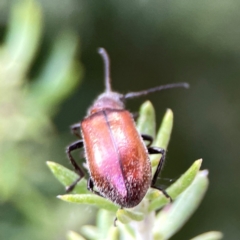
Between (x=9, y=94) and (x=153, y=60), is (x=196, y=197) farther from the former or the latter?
(x=153, y=60)

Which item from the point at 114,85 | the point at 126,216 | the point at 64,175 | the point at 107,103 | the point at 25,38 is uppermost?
the point at 114,85

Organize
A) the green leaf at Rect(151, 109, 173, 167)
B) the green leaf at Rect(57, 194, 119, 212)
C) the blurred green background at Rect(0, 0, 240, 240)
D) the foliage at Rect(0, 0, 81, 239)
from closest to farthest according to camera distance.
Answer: the green leaf at Rect(57, 194, 119, 212)
the green leaf at Rect(151, 109, 173, 167)
the foliage at Rect(0, 0, 81, 239)
the blurred green background at Rect(0, 0, 240, 240)

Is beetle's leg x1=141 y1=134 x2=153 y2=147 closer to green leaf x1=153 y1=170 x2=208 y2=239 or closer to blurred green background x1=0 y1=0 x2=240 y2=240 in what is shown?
green leaf x1=153 y1=170 x2=208 y2=239

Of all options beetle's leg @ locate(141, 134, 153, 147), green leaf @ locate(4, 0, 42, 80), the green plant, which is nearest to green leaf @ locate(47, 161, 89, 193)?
the green plant

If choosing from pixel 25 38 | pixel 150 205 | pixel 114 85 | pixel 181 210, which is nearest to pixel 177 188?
pixel 150 205

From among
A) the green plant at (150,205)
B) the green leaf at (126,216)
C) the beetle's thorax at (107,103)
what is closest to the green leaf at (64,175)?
the green plant at (150,205)

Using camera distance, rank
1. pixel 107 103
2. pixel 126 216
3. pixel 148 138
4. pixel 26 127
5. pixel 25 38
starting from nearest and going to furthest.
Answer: pixel 126 216 < pixel 148 138 < pixel 107 103 < pixel 26 127 < pixel 25 38

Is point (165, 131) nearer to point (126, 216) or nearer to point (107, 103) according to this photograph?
point (126, 216)
